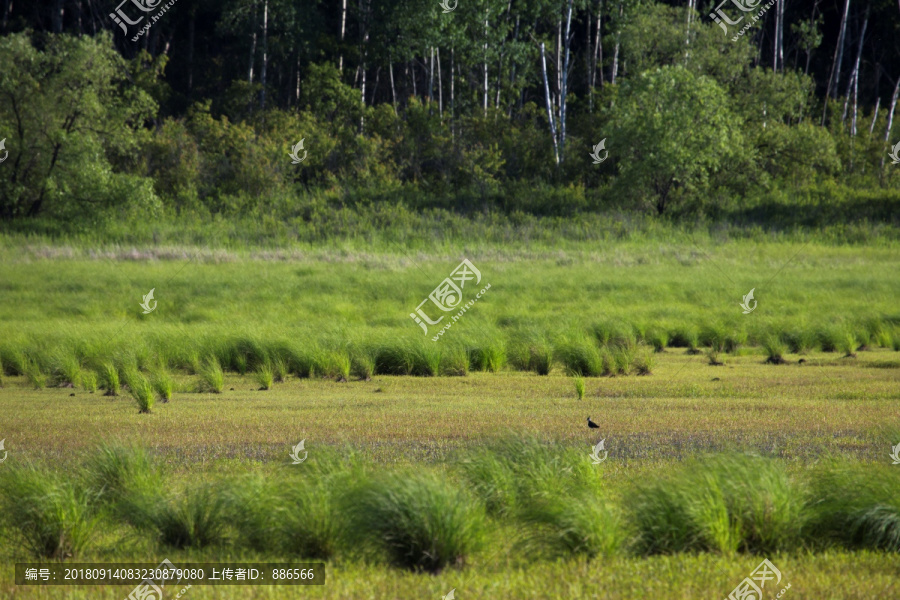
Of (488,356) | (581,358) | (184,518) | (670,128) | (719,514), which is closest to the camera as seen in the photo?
(719,514)

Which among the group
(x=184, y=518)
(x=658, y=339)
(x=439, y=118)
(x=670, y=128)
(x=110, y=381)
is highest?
(x=670, y=128)

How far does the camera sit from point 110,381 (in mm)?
16109

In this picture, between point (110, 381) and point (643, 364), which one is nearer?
point (110, 381)

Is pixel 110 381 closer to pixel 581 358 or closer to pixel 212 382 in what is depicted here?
pixel 212 382

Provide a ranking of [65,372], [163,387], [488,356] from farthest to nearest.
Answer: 1. [488,356]
2. [65,372]
3. [163,387]

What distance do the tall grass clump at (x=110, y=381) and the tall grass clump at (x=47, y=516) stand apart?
27.9ft

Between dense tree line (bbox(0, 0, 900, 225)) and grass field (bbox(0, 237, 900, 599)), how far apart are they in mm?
8642

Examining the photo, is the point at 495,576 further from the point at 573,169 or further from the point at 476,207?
the point at 573,169

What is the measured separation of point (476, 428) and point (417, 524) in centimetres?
496

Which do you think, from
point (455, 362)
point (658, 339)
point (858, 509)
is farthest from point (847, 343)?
point (858, 509)

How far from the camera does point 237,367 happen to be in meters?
19.7

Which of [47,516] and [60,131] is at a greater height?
[60,131]

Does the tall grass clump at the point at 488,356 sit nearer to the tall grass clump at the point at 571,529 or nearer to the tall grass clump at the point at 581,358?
the tall grass clump at the point at 581,358

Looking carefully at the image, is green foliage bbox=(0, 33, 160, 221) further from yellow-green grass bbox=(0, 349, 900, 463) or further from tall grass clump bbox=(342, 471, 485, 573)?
tall grass clump bbox=(342, 471, 485, 573)
